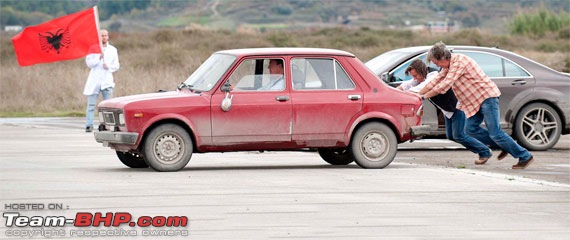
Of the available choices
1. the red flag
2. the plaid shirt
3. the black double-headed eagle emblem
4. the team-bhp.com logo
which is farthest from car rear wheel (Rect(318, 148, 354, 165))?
the black double-headed eagle emblem

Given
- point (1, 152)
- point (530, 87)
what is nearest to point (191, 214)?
point (1, 152)

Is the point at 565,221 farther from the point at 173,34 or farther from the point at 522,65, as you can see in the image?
the point at 173,34

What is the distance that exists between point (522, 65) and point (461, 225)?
865 centimetres

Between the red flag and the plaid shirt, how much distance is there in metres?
9.67

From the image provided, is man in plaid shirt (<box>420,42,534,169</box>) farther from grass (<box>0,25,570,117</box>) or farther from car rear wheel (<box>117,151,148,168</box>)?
grass (<box>0,25,570,117</box>)

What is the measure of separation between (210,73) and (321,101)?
136cm

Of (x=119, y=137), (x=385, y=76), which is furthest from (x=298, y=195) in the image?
(x=385, y=76)

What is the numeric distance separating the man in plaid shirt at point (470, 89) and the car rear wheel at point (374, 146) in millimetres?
763

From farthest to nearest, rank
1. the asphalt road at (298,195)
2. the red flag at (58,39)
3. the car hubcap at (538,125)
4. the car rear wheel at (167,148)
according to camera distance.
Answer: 1. the red flag at (58,39)
2. the car hubcap at (538,125)
3. the car rear wheel at (167,148)
4. the asphalt road at (298,195)

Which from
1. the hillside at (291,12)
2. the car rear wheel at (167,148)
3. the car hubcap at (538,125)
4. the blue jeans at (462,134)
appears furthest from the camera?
the hillside at (291,12)

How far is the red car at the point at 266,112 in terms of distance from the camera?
599 inches

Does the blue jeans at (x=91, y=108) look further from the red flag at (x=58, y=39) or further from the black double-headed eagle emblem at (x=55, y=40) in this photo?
the black double-headed eagle emblem at (x=55, y=40)

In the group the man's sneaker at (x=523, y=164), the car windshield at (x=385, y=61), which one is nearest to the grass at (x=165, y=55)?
the car windshield at (x=385, y=61)

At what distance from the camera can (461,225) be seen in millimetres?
11172
